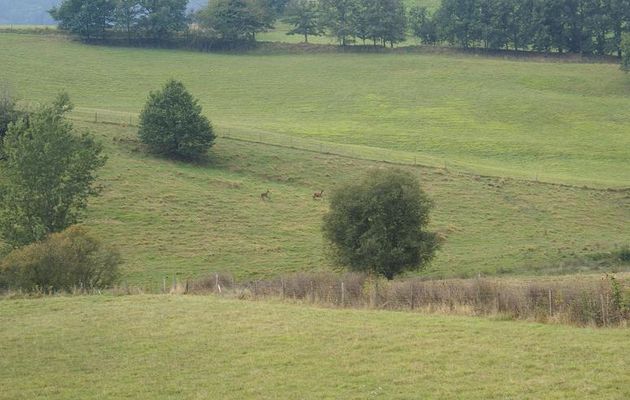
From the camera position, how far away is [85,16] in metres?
125

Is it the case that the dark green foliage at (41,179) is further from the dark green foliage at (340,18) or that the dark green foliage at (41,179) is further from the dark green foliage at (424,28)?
the dark green foliage at (424,28)

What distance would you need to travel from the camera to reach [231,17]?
12738 cm

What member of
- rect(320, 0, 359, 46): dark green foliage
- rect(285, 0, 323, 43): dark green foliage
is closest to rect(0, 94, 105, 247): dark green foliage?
rect(320, 0, 359, 46): dark green foliage

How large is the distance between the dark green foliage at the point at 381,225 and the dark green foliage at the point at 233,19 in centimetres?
8915

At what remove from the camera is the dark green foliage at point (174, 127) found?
67.8 meters

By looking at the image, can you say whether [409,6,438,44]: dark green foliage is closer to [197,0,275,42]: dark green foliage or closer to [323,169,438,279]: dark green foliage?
[197,0,275,42]: dark green foliage

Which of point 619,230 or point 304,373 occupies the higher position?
point 304,373

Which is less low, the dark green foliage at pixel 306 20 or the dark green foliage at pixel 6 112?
the dark green foliage at pixel 306 20

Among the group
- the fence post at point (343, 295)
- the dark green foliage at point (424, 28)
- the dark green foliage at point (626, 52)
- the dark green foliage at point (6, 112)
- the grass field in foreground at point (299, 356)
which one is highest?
the dark green foliage at point (424, 28)

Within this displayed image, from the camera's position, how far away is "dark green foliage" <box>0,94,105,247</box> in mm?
45688

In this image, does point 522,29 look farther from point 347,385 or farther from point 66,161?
point 347,385

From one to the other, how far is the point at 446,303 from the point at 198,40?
109 m

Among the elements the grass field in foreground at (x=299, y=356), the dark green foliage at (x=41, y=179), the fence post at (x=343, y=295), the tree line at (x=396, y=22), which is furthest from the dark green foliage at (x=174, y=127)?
the tree line at (x=396, y=22)

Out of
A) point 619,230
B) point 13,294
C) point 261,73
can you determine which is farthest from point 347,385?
point 261,73
